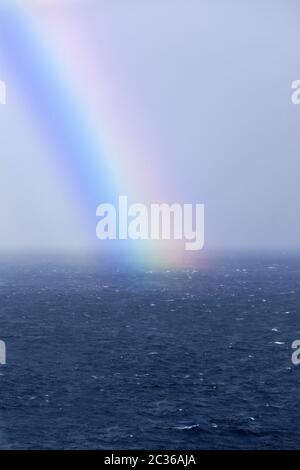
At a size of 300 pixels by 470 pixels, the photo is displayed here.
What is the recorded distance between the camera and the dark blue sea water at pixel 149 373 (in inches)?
2018

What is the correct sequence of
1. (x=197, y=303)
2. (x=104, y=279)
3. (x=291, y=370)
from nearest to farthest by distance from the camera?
1. (x=291, y=370)
2. (x=197, y=303)
3. (x=104, y=279)

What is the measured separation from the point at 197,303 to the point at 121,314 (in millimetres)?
27060

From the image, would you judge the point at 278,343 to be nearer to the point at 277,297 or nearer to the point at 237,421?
the point at 237,421

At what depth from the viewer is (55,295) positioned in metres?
146

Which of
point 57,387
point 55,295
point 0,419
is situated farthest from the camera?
point 55,295

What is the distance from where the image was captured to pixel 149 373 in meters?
72.6

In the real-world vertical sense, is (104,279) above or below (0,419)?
above

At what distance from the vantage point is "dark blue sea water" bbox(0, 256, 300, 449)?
5125 centimetres

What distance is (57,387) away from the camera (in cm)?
6638

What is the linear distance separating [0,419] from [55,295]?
91542 millimetres
